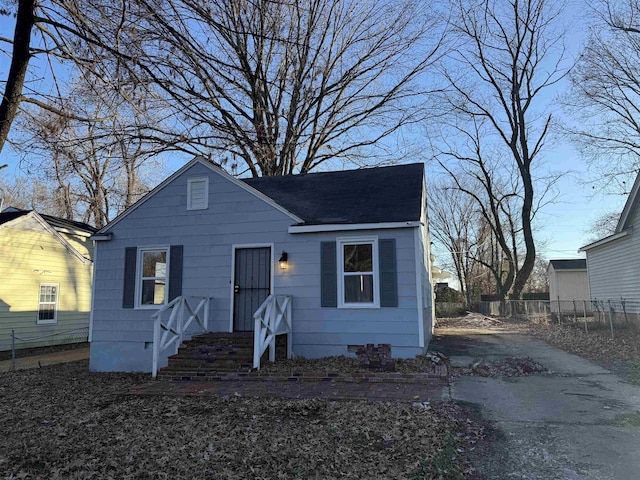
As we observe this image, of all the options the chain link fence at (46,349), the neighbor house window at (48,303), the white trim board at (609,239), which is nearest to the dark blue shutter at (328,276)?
the chain link fence at (46,349)

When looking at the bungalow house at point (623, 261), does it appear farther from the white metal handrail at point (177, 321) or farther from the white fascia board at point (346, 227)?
the white metal handrail at point (177, 321)

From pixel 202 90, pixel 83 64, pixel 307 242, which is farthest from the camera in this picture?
pixel 202 90

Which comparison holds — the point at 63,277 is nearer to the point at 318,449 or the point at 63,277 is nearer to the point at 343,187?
the point at 343,187

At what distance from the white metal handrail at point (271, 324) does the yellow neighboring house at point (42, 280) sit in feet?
28.1

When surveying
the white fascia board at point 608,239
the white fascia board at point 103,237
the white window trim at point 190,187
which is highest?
the white window trim at point 190,187

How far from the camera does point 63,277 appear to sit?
1658cm

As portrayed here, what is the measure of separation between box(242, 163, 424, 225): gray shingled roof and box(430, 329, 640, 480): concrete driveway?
3.56m

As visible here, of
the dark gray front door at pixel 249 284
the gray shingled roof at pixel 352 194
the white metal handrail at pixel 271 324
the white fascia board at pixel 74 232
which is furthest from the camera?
the white fascia board at pixel 74 232

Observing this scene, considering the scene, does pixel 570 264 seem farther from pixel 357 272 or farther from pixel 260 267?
pixel 260 267

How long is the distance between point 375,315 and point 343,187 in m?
3.84

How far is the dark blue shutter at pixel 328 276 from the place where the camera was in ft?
30.8

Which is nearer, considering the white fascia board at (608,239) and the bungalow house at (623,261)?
the bungalow house at (623,261)

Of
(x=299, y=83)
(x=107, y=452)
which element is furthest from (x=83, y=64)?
(x=299, y=83)

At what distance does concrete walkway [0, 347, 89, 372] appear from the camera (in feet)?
39.2
